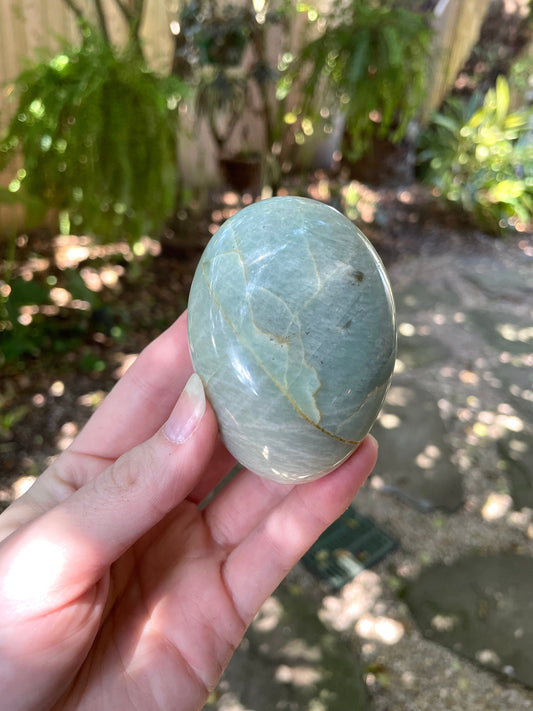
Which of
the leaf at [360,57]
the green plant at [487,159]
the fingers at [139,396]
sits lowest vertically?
the green plant at [487,159]

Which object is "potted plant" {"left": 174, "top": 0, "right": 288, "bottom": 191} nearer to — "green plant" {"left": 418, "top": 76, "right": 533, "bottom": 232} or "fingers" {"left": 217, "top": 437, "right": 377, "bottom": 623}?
"green plant" {"left": 418, "top": 76, "right": 533, "bottom": 232}

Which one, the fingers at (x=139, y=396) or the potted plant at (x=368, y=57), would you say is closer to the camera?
the fingers at (x=139, y=396)

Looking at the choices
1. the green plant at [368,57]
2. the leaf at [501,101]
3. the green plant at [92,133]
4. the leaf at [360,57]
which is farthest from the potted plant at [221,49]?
the leaf at [501,101]

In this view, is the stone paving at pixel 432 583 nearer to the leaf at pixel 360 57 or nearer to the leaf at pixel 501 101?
the leaf at pixel 360 57

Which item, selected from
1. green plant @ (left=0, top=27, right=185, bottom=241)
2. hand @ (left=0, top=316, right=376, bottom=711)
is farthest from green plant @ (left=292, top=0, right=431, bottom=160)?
hand @ (left=0, top=316, right=376, bottom=711)

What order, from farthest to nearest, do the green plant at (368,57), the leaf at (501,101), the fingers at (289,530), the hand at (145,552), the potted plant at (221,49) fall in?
the leaf at (501,101), the green plant at (368,57), the potted plant at (221,49), the fingers at (289,530), the hand at (145,552)

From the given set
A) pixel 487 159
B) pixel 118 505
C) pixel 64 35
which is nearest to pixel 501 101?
pixel 487 159

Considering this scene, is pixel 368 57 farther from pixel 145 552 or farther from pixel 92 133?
pixel 145 552
